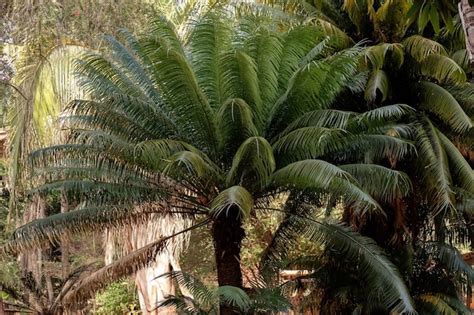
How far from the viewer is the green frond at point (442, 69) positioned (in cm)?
1098

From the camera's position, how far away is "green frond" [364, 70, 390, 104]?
36.7 feet

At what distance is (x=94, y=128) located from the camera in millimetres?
9961

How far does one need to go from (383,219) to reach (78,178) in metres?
4.75

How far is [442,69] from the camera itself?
11367 mm

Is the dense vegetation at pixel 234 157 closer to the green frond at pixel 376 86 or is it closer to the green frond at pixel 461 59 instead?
the green frond at pixel 376 86

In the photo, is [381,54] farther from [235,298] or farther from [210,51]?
[235,298]

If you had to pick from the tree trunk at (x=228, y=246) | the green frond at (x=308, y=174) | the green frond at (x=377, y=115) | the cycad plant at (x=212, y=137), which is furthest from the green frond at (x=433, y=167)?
the tree trunk at (x=228, y=246)

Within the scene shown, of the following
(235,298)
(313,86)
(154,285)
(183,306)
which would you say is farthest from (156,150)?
(154,285)

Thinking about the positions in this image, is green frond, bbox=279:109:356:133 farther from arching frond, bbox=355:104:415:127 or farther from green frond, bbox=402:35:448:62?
green frond, bbox=402:35:448:62

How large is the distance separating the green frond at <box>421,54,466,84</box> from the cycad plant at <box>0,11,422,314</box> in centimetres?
141

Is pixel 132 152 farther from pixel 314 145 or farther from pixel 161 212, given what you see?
pixel 314 145

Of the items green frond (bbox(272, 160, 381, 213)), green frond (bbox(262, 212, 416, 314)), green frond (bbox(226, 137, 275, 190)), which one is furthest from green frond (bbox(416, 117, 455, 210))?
green frond (bbox(226, 137, 275, 190))

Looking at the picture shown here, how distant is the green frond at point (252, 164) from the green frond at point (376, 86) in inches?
106

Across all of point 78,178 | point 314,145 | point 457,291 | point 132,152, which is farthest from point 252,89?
point 457,291
